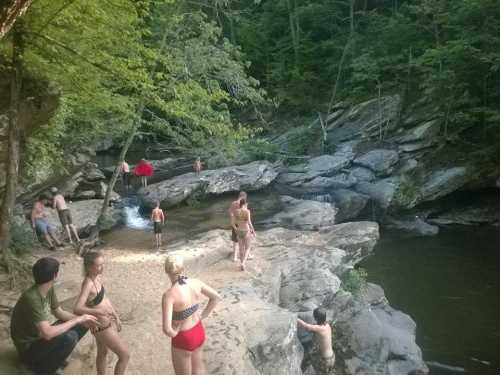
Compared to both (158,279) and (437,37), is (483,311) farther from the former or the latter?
(437,37)

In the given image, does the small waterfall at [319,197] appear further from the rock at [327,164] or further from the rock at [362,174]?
the rock at [362,174]

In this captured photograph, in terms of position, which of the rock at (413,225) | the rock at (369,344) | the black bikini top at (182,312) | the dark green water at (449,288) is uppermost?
the black bikini top at (182,312)

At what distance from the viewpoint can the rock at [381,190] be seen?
20.4 m

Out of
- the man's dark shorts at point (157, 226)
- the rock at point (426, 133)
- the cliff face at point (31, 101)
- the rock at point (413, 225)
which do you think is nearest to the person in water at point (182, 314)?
the cliff face at point (31, 101)

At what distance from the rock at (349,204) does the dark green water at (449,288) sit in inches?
60.8

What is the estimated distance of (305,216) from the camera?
1745 centimetres

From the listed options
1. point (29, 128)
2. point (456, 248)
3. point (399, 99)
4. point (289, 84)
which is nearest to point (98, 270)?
point (29, 128)

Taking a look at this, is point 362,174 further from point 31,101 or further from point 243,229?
point 31,101

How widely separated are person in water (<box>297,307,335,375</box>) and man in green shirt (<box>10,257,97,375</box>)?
449 cm

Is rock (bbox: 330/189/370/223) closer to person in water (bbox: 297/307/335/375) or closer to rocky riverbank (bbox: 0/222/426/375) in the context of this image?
rocky riverbank (bbox: 0/222/426/375)

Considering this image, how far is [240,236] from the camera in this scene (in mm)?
10594

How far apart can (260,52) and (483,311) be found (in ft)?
86.5

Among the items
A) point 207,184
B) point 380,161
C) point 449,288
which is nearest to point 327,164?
point 380,161

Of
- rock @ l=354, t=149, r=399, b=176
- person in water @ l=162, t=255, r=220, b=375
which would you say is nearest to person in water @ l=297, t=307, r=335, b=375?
person in water @ l=162, t=255, r=220, b=375
